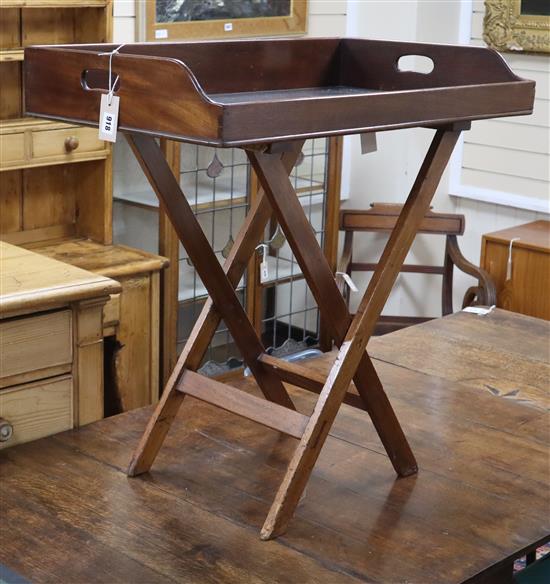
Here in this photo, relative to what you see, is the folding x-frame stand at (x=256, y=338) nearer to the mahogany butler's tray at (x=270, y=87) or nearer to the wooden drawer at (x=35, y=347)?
the mahogany butler's tray at (x=270, y=87)

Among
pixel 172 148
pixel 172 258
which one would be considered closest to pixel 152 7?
pixel 172 148

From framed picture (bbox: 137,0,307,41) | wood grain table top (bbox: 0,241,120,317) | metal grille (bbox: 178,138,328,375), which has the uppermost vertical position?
framed picture (bbox: 137,0,307,41)

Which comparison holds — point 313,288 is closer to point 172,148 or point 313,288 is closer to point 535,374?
point 535,374

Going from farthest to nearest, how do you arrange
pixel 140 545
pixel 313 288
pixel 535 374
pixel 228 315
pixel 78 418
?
pixel 535 374, pixel 78 418, pixel 228 315, pixel 313 288, pixel 140 545

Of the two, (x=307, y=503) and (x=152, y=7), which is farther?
(x=152, y=7)

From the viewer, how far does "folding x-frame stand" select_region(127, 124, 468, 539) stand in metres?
1.86

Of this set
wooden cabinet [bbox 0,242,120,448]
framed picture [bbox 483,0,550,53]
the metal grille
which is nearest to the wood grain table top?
wooden cabinet [bbox 0,242,120,448]

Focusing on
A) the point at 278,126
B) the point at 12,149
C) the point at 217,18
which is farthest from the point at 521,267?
the point at 278,126

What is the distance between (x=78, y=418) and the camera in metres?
2.30

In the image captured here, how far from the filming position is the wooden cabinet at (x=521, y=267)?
14.7ft

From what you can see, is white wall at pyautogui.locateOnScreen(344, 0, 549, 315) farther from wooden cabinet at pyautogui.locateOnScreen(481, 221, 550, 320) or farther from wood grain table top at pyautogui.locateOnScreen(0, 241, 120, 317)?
wood grain table top at pyautogui.locateOnScreen(0, 241, 120, 317)

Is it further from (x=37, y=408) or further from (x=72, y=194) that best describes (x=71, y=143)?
(x=37, y=408)

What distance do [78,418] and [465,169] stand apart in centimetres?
321

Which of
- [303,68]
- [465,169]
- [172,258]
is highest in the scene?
Answer: [303,68]
